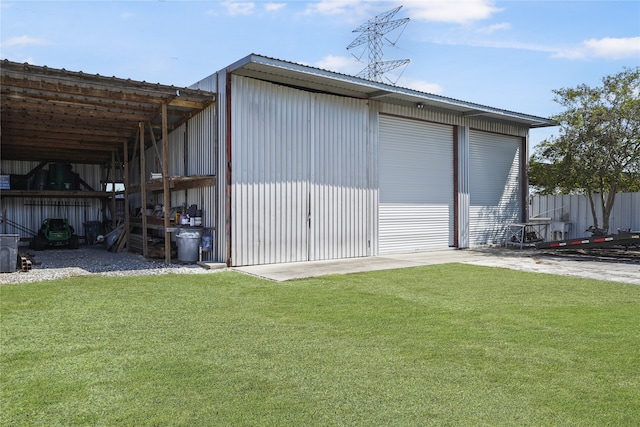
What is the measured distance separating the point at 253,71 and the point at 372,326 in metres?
7.49

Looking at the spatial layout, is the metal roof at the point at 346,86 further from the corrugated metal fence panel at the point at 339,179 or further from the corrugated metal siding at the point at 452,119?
the corrugated metal fence panel at the point at 339,179

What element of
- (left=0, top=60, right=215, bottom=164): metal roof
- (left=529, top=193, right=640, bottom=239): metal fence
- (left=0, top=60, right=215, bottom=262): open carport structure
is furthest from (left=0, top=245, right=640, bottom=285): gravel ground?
(left=0, top=60, right=215, bottom=164): metal roof

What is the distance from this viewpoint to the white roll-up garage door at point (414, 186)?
565 inches

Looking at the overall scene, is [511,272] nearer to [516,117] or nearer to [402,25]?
[516,117]

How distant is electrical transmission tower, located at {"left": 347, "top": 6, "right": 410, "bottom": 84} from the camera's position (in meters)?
17.0

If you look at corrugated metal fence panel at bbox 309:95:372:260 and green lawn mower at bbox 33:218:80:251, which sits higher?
corrugated metal fence panel at bbox 309:95:372:260

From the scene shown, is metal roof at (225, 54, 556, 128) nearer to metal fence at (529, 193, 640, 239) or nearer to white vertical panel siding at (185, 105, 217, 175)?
white vertical panel siding at (185, 105, 217, 175)

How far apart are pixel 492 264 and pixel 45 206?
15772 millimetres

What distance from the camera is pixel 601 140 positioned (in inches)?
595

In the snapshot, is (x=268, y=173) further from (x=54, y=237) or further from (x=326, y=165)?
(x=54, y=237)

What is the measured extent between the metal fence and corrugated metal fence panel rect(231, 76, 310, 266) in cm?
1071

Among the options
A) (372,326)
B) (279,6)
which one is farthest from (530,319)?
(279,6)

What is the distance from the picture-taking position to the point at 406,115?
48.2 ft

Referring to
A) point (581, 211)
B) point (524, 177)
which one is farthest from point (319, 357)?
point (524, 177)
